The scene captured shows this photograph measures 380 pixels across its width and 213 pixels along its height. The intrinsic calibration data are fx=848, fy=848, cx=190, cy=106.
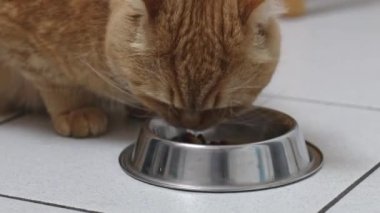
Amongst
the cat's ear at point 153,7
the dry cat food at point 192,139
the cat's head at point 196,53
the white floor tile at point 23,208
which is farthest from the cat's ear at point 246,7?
the white floor tile at point 23,208

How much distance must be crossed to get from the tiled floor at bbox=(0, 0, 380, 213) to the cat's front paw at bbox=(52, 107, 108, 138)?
0.02 m

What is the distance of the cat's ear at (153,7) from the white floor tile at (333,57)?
663 millimetres

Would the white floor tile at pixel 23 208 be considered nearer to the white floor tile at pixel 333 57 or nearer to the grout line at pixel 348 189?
the grout line at pixel 348 189

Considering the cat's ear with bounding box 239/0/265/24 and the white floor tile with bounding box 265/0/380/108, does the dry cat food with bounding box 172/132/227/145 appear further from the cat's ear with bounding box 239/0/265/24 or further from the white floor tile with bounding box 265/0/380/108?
the white floor tile with bounding box 265/0/380/108

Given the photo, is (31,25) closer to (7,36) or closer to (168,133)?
(7,36)

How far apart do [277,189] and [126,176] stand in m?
0.26

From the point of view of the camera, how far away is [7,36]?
1.66m

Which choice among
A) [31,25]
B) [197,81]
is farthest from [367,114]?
[31,25]

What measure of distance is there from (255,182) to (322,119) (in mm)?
426

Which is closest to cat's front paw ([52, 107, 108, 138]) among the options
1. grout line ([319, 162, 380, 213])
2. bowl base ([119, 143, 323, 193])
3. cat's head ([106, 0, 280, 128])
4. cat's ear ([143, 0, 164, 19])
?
bowl base ([119, 143, 323, 193])

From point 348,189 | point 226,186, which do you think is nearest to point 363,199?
point 348,189

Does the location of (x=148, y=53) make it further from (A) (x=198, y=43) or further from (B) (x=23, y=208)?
(B) (x=23, y=208)

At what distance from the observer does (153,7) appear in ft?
4.44

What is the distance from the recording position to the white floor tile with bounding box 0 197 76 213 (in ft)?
4.27
